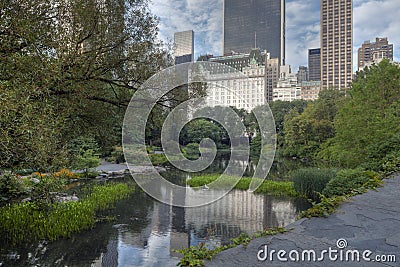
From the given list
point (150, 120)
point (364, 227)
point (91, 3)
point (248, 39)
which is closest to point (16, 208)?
point (150, 120)

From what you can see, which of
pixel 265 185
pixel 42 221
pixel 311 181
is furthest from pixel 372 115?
pixel 42 221

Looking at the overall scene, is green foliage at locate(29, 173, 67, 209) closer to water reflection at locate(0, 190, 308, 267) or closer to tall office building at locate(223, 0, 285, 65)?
water reflection at locate(0, 190, 308, 267)

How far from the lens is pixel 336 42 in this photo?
9125 centimetres

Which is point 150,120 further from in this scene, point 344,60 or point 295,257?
point 344,60

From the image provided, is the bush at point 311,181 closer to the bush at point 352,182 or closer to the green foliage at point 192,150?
the bush at point 352,182

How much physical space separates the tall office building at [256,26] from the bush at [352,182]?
116 m

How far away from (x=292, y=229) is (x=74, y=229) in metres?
5.09

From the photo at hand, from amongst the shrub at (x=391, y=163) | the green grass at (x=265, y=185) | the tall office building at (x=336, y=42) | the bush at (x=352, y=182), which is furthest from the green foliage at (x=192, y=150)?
the tall office building at (x=336, y=42)

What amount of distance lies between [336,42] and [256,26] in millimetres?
39061

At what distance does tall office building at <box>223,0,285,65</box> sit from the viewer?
120 m

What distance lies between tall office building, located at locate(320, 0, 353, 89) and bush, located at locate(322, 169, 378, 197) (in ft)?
284

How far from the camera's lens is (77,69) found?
5516 mm

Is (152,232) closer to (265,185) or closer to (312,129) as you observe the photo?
(265,185)

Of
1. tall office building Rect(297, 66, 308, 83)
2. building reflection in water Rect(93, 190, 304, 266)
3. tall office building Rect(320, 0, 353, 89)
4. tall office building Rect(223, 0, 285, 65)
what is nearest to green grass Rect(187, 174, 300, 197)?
building reflection in water Rect(93, 190, 304, 266)
